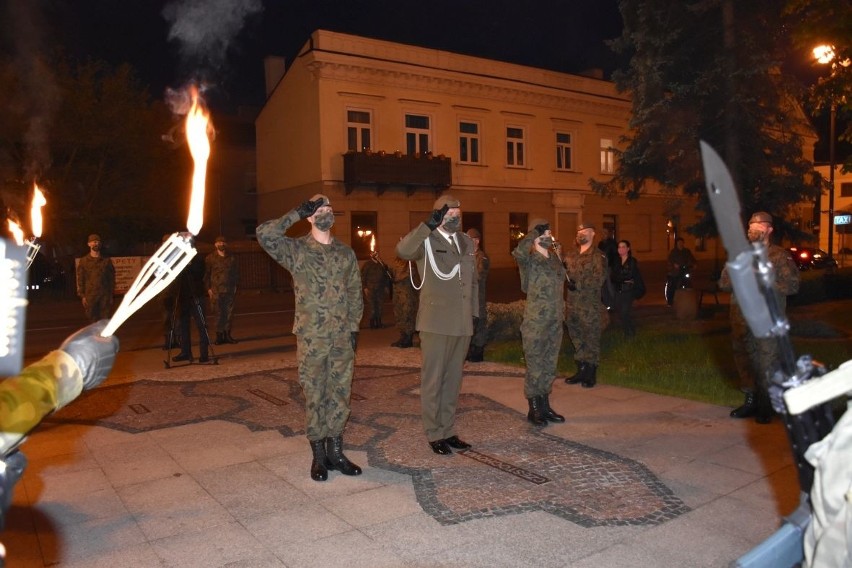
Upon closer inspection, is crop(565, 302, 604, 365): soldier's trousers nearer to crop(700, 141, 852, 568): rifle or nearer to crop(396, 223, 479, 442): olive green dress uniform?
crop(396, 223, 479, 442): olive green dress uniform

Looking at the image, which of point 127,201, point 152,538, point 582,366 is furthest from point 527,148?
point 152,538

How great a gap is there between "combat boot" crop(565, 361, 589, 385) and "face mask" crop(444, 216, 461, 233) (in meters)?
3.34

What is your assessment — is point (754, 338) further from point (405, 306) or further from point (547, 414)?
point (405, 306)

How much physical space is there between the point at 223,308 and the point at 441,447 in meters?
8.58

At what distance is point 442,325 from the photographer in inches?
242

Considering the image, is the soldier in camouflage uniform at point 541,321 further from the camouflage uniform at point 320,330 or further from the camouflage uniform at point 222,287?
the camouflage uniform at point 222,287

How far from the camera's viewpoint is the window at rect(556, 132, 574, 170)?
37.7m

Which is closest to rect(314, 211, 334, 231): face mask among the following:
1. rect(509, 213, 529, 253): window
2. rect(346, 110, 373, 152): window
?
rect(346, 110, 373, 152): window

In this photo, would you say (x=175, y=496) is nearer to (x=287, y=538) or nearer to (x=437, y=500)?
(x=287, y=538)

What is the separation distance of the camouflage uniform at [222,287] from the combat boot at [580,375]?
7373mm

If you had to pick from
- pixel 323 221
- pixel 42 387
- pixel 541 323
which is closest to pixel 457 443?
pixel 541 323

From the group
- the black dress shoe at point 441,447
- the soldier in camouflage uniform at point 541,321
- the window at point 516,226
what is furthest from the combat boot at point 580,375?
the window at point 516,226

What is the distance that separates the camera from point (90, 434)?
7000 mm

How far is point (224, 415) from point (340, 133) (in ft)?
78.4
